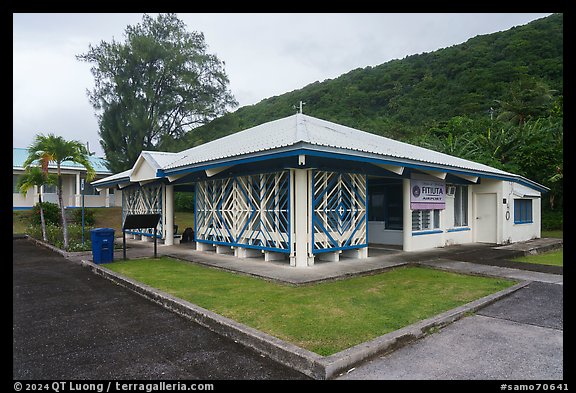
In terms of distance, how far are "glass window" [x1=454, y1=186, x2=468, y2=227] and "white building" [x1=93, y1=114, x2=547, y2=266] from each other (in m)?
0.04

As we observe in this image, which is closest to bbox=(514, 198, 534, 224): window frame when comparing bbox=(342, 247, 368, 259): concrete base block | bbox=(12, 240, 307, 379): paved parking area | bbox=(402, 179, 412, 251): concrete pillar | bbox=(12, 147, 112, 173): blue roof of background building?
bbox=(402, 179, 412, 251): concrete pillar

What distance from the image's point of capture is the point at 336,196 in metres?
10.6

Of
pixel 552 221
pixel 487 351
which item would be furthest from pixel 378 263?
pixel 552 221

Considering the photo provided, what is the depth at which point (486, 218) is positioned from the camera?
15594 mm

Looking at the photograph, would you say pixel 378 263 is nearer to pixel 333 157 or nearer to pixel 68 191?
pixel 333 157

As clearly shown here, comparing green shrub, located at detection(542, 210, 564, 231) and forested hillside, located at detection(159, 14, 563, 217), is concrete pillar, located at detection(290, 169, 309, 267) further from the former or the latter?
green shrub, located at detection(542, 210, 564, 231)

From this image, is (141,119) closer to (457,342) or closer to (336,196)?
(336,196)

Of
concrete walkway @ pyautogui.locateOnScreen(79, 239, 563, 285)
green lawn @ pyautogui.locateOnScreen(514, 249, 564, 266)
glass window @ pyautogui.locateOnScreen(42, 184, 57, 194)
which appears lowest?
green lawn @ pyautogui.locateOnScreen(514, 249, 564, 266)

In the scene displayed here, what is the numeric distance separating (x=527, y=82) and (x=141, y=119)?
33087 mm

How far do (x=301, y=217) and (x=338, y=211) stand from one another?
143 cm

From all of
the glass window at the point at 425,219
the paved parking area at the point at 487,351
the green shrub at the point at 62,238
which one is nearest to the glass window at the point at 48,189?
the green shrub at the point at 62,238

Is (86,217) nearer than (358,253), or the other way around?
(358,253)

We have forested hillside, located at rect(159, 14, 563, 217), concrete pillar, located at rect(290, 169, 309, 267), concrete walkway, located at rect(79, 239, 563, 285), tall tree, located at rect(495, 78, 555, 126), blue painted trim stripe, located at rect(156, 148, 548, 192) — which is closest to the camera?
blue painted trim stripe, located at rect(156, 148, 548, 192)

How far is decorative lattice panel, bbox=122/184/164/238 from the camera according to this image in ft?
52.9
